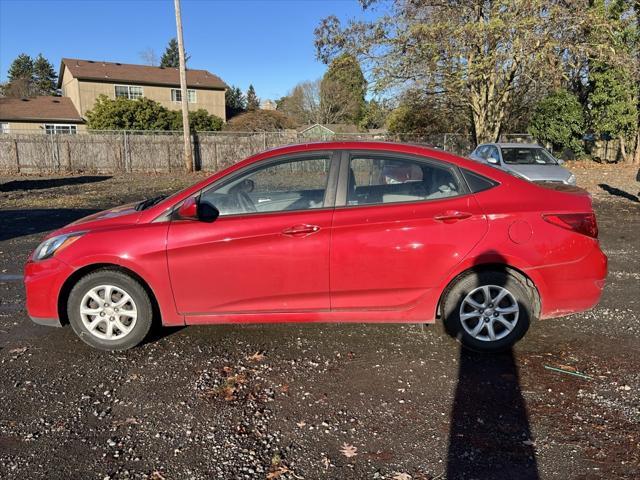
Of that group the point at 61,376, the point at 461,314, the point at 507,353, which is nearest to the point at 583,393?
the point at 507,353

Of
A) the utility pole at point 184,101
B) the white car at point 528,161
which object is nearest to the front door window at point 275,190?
Answer: the white car at point 528,161

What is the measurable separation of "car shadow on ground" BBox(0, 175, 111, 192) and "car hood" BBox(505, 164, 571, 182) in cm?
1583

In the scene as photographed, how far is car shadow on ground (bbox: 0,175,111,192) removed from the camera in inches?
683

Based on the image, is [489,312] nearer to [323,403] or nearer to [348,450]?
[323,403]

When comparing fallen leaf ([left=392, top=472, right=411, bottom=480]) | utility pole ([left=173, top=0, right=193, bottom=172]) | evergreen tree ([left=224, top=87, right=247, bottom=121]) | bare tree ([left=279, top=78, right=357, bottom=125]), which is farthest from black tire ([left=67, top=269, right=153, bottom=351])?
evergreen tree ([left=224, top=87, right=247, bottom=121])

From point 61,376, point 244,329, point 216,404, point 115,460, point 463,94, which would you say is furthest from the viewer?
point 463,94

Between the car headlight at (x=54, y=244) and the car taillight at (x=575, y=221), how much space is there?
150 inches

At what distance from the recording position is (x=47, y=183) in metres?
19.1

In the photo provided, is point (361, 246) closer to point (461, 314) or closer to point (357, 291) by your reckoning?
point (357, 291)

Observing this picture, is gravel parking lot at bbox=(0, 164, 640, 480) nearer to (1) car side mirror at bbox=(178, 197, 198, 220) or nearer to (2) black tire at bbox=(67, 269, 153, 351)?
(2) black tire at bbox=(67, 269, 153, 351)

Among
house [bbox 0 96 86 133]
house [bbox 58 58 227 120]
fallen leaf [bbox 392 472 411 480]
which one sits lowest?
fallen leaf [bbox 392 472 411 480]

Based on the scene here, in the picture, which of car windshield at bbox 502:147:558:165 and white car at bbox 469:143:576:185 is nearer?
white car at bbox 469:143:576:185

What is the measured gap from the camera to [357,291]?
3963mm

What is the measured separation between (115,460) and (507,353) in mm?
3073
